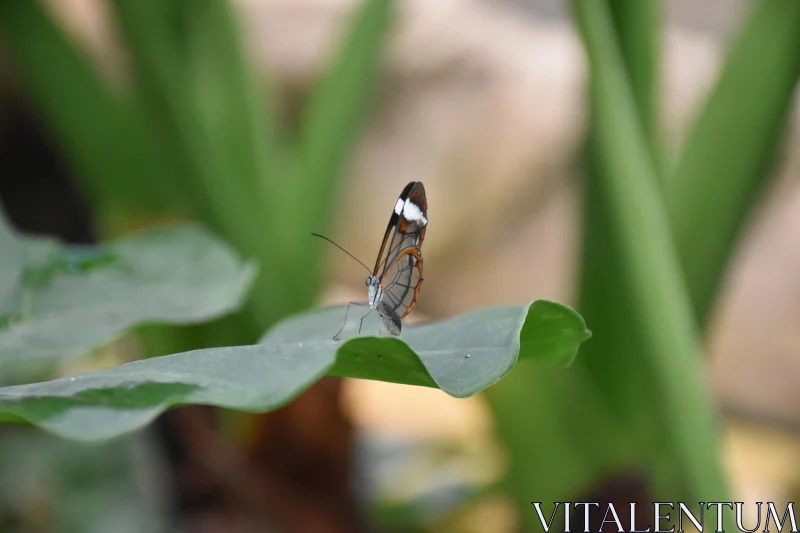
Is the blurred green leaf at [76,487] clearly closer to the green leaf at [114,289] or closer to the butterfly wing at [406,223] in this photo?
the green leaf at [114,289]

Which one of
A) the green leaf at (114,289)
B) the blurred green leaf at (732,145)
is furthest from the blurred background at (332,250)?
the green leaf at (114,289)

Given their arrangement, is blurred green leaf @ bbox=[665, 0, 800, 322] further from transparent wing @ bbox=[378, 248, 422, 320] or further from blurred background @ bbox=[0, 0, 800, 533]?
transparent wing @ bbox=[378, 248, 422, 320]

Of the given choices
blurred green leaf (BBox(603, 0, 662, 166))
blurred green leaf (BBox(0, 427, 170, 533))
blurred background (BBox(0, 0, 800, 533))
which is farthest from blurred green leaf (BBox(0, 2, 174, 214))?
blurred green leaf (BBox(603, 0, 662, 166))

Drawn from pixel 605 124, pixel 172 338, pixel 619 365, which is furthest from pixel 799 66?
pixel 172 338

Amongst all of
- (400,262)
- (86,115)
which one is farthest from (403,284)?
(86,115)

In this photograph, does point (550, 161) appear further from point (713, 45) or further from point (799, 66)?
point (799, 66)

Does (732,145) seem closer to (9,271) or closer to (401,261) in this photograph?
(401,261)
